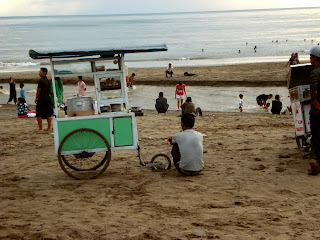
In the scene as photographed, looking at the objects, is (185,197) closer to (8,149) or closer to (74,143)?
(74,143)

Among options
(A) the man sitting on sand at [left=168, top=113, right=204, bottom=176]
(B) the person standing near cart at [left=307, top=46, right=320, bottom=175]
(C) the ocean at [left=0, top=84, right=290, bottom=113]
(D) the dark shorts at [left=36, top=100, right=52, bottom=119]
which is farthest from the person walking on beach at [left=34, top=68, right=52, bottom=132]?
(C) the ocean at [left=0, top=84, right=290, bottom=113]

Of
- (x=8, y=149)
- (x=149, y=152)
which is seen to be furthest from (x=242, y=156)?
(x=8, y=149)

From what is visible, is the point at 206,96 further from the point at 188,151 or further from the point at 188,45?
the point at 188,45

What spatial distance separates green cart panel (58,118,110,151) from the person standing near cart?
303 cm

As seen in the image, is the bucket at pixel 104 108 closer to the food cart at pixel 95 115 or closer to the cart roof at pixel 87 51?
the food cart at pixel 95 115

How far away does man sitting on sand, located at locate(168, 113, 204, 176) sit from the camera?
609cm

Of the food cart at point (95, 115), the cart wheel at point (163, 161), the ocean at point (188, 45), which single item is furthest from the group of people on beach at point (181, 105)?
the food cart at point (95, 115)

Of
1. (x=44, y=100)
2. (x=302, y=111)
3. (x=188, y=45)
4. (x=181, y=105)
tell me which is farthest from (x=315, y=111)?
(x=188, y=45)

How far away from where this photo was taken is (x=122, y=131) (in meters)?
6.14

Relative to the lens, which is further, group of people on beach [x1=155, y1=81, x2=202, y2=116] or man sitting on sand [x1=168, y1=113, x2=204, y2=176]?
group of people on beach [x1=155, y1=81, x2=202, y2=116]

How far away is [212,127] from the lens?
11.0 meters

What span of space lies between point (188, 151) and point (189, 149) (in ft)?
0.11

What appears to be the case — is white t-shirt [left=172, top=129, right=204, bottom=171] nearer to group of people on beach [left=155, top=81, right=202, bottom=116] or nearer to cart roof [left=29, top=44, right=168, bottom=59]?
cart roof [left=29, top=44, right=168, bottom=59]

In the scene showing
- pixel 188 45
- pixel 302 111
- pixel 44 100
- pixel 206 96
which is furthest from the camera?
pixel 188 45
